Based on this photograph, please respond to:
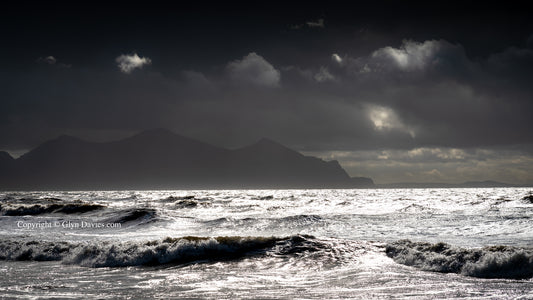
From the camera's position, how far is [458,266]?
564 inches

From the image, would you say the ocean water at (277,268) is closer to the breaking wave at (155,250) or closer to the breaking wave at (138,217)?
the breaking wave at (155,250)

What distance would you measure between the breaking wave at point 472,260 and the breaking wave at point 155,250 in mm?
4282

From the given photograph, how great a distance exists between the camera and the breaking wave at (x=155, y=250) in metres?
17.2

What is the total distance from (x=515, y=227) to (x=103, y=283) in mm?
25182

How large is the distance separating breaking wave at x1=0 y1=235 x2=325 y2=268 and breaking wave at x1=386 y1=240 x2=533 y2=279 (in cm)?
428

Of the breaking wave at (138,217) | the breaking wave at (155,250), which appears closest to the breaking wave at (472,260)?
the breaking wave at (155,250)

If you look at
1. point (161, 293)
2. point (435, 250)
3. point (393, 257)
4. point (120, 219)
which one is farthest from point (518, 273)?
point (120, 219)

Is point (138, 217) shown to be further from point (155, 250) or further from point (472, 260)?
point (472, 260)

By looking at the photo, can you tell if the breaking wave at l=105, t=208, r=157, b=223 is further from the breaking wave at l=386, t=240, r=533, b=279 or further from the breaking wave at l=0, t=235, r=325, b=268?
the breaking wave at l=386, t=240, r=533, b=279

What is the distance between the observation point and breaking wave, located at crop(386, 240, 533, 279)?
44.5ft

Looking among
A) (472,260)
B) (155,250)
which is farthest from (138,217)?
(472,260)

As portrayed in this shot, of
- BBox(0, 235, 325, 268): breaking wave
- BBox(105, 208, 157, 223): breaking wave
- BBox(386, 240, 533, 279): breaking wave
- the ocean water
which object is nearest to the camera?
the ocean water

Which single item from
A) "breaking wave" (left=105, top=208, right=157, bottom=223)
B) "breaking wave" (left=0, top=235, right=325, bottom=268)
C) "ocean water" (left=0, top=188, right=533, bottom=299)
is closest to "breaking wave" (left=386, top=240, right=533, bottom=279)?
"ocean water" (left=0, top=188, right=533, bottom=299)

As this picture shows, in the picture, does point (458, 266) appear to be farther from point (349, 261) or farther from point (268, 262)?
point (268, 262)
